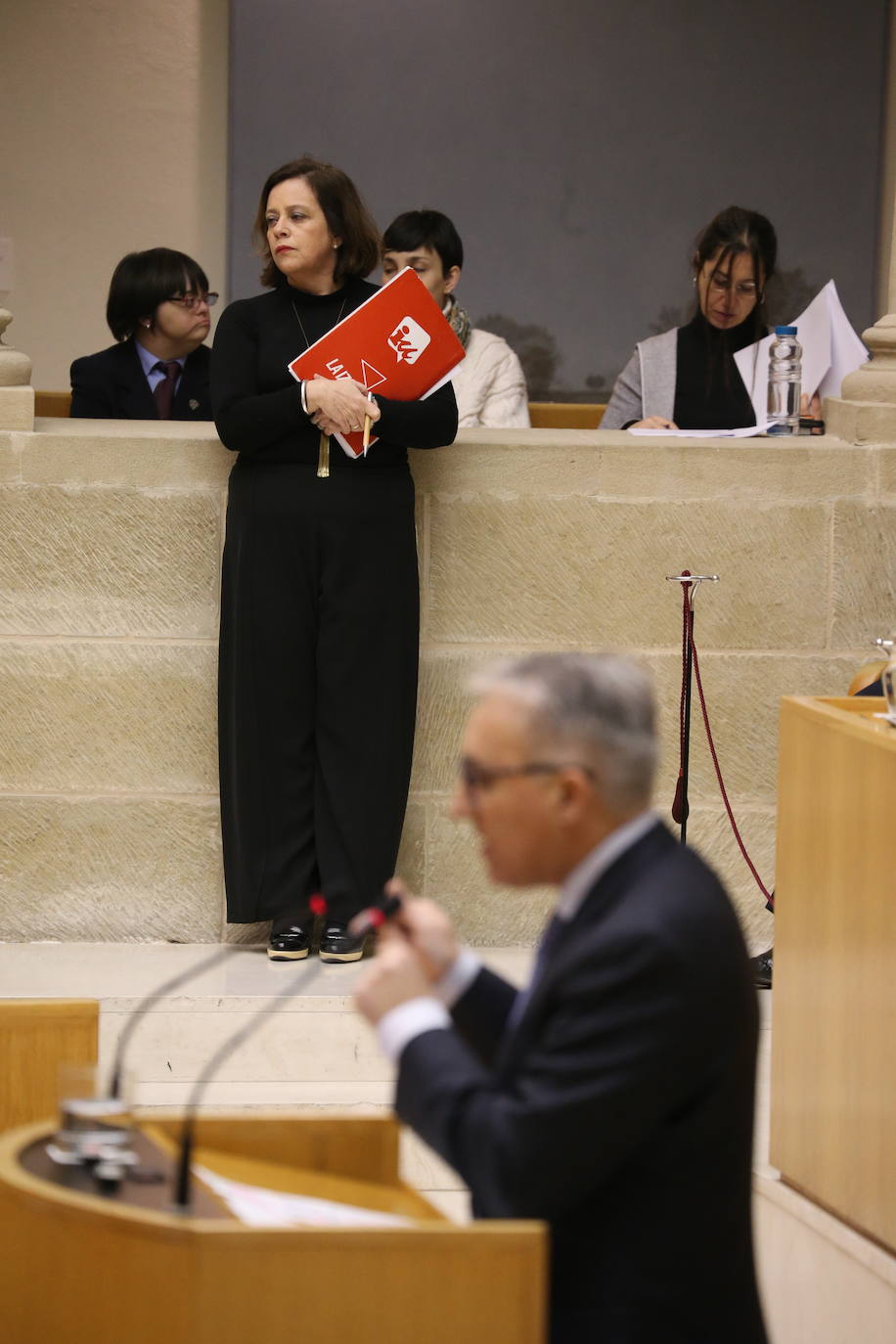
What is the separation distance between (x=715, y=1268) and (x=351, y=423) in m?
2.88

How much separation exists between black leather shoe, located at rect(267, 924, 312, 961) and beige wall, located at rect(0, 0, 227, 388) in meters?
3.79

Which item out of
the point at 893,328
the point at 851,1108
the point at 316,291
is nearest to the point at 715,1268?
the point at 851,1108

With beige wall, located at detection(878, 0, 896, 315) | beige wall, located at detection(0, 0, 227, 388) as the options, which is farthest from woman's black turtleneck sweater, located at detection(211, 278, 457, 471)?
beige wall, located at detection(878, 0, 896, 315)

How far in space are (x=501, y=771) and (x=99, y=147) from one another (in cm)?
651

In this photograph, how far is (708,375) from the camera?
5.53 metres

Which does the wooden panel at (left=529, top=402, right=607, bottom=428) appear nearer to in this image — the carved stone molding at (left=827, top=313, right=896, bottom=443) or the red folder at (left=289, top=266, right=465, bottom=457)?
the carved stone molding at (left=827, top=313, right=896, bottom=443)

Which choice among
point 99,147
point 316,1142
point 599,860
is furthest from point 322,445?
point 99,147

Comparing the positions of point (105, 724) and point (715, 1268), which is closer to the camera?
point (715, 1268)

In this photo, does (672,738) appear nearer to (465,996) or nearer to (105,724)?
(105,724)

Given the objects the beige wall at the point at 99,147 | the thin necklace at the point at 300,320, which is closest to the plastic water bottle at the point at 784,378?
the thin necklace at the point at 300,320

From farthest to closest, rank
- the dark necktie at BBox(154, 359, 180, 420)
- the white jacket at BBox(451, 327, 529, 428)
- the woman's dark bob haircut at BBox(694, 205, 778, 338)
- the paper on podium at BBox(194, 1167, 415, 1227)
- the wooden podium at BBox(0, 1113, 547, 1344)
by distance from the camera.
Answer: the white jacket at BBox(451, 327, 529, 428) < the dark necktie at BBox(154, 359, 180, 420) < the woman's dark bob haircut at BBox(694, 205, 778, 338) < the paper on podium at BBox(194, 1167, 415, 1227) < the wooden podium at BBox(0, 1113, 547, 1344)

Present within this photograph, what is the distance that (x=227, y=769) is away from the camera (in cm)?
483

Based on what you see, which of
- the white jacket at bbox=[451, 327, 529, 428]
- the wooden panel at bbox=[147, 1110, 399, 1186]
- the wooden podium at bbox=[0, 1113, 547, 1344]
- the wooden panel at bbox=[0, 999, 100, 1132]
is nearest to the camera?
the wooden podium at bbox=[0, 1113, 547, 1344]

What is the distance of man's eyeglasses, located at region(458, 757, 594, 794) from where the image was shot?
6.27 ft
